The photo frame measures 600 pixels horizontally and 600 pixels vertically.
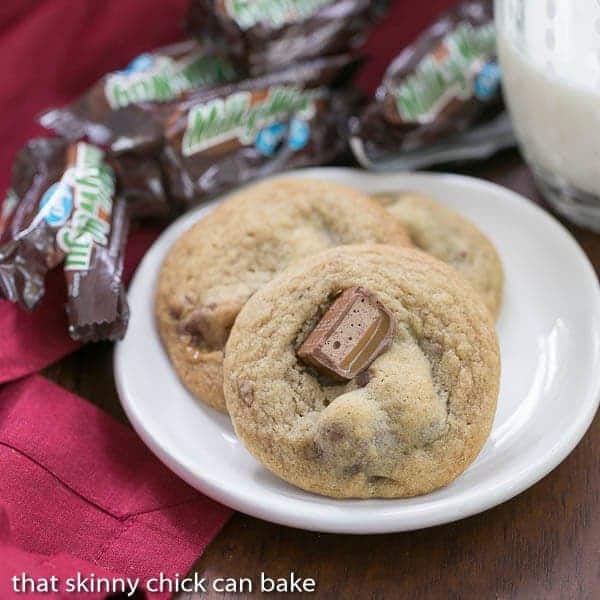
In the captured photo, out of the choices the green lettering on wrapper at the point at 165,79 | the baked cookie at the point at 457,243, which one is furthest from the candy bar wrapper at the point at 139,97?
the baked cookie at the point at 457,243

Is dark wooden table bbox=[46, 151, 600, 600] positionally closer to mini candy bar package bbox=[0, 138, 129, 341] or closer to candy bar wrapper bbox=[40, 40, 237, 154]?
mini candy bar package bbox=[0, 138, 129, 341]

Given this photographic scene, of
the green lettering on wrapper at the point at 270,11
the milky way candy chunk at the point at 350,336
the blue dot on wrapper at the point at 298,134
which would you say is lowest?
Result: the blue dot on wrapper at the point at 298,134

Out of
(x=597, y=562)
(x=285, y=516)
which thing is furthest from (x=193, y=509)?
(x=597, y=562)

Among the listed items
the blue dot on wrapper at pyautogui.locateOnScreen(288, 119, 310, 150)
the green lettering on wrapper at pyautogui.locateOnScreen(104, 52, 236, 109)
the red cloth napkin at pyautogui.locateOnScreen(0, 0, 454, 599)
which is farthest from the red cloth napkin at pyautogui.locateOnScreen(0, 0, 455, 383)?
the blue dot on wrapper at pyautogui.locateOnScreen(288, 119, 310, 150)

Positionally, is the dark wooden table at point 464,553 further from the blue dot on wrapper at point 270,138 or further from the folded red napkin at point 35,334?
the blue dot on wrapper at point 270,138

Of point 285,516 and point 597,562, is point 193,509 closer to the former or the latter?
point 285,516

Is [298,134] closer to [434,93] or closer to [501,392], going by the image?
[434,93]
